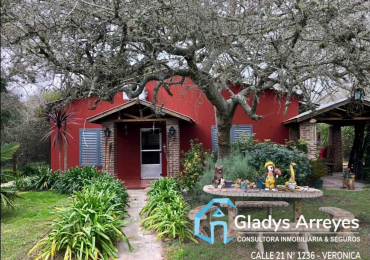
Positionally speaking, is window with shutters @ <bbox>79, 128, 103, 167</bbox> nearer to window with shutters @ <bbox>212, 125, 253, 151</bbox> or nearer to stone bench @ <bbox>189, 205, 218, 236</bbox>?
window with shutters @ <bbox>212, 125, 253, 151</bbox>

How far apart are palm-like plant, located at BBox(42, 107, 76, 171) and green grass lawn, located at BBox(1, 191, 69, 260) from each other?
8.84 feet

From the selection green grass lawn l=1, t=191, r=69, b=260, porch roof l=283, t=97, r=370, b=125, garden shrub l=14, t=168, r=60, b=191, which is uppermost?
porch roof l=283, t=97, r=370, b=125

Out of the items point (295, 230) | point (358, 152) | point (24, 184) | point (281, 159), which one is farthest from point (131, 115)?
point (358, 152)

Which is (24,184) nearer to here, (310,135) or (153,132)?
(153,132)

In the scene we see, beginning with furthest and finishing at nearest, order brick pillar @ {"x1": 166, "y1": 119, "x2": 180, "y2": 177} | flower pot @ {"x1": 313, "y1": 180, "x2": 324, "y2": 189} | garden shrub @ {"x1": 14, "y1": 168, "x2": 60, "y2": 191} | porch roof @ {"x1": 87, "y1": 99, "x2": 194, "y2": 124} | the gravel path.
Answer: brick pillar @ {"x1": 166, "y1": 119, "x2": 180, "y2": 177} < garden shrub @ {"x1": 14, "y1": 168, "x2": 60, "y2": 191} < porch roof @ {"x1": 87, "y1": 99, "x2": 194, "y2": 124} < flower pot @ {"x1": 313, "y1": 180, "x2": 324, "y2": 189} < the gravel path

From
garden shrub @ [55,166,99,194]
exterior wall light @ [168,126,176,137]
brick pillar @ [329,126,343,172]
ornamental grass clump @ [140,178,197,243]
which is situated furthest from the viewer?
brick pillar @ [329,126,343,172]

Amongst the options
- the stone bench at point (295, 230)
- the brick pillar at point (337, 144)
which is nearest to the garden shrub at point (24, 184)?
the stone bench at point (295, 230)

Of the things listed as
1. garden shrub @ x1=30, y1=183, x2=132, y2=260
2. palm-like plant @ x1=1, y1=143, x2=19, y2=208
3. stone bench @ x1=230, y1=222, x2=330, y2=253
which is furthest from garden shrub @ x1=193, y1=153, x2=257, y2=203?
palm-like plant @ x1=1, y1=143, x2=19, y2=208

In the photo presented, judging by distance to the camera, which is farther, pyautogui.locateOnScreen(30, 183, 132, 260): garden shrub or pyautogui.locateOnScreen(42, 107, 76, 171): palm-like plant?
pyautogui.locateOnScreen(42, 107, 76, 171): palm-like plant

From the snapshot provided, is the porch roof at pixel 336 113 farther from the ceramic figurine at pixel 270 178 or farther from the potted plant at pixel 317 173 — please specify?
the ceramic figurine at pixel 270 178

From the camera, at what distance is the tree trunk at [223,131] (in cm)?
847

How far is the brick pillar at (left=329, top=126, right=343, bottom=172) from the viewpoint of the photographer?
14.3m

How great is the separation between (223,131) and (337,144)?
8.51 m

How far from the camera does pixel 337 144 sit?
1427cm
